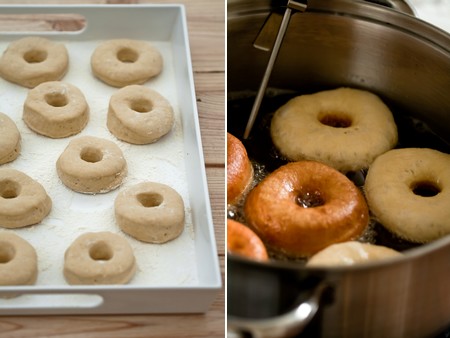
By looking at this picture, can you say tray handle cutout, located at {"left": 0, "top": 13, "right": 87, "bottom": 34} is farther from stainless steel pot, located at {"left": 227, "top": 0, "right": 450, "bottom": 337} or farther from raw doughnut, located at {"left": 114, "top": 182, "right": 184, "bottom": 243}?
raw doughnut, located at {"left": 114, "top": 182, "right": 184, "bottom": 243}

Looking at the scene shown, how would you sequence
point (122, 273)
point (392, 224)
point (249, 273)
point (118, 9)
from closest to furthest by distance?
point (249, 273) < point (122, 273) < point (392, 224) < point (118, 9)

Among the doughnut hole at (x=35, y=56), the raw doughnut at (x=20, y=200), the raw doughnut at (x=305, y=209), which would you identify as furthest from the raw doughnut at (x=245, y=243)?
the doughnut hole at (x=35, y=56)

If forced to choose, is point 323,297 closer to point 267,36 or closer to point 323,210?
point 323,210

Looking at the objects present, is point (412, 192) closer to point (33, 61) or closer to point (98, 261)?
point (98, 261)

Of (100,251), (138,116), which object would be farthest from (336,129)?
(100,251)

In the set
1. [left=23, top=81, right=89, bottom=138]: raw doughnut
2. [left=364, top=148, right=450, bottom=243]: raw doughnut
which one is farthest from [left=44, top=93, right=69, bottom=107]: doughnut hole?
[left=364, top=148, right=450, bottom=243]: raw doughnut

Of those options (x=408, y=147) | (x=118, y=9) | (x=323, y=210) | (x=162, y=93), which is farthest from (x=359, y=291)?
(x=118, y=9)
